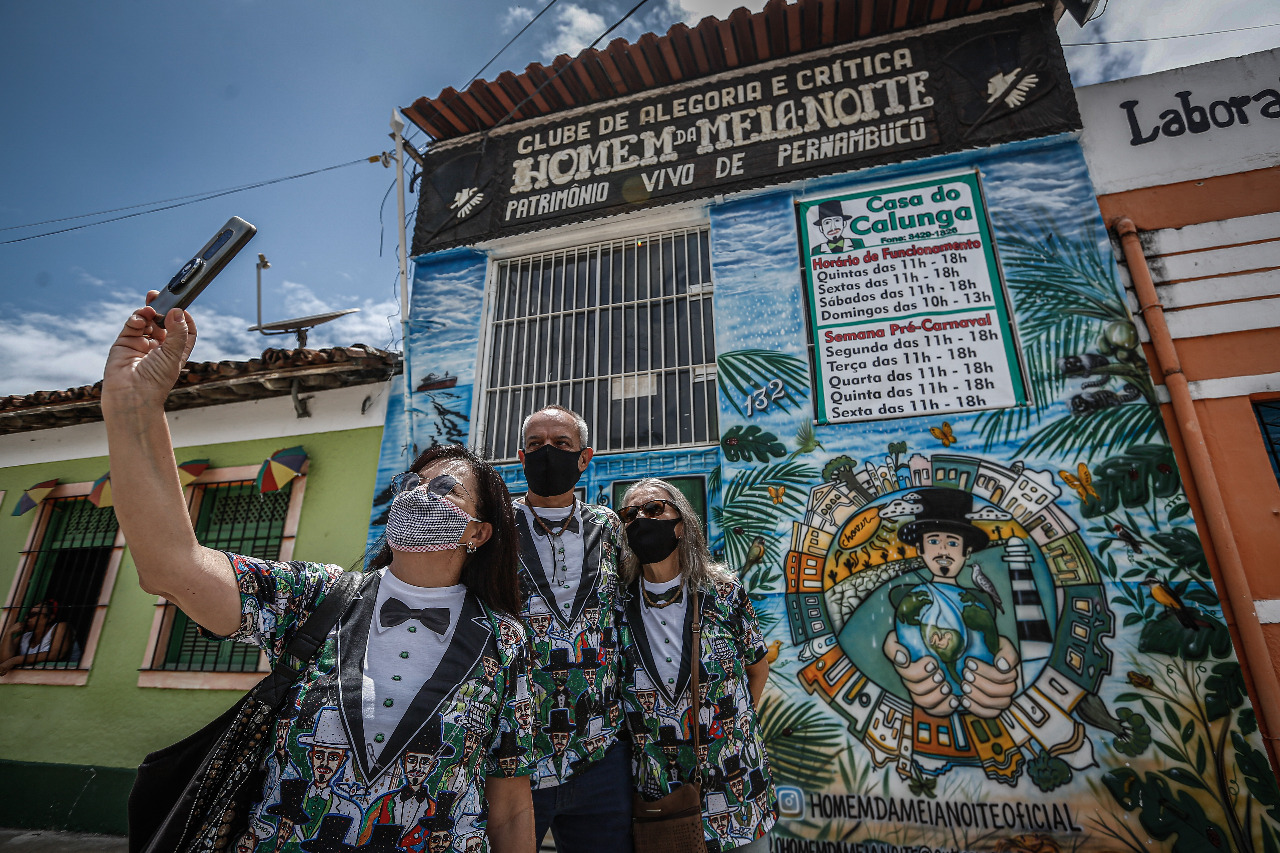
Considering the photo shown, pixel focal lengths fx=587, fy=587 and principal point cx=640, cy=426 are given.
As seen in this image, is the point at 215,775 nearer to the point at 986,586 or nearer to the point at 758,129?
the point at 986,586

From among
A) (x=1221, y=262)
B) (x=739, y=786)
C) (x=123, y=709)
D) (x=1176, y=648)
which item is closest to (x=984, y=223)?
(x=1221, y=262)

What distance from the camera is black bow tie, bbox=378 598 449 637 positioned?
144 cm

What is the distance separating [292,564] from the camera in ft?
4.62

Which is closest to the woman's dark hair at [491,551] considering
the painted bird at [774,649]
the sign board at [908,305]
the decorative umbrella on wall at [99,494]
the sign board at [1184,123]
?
the painted bird at [774,649]

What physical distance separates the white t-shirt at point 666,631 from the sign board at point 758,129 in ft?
12.6

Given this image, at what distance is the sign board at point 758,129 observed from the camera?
4512mm

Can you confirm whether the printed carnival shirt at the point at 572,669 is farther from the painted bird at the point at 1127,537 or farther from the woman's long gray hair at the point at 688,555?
the painted bird at the point at 1127,537

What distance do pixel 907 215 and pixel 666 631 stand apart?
3.83 m

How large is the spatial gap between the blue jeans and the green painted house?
370 centimetres

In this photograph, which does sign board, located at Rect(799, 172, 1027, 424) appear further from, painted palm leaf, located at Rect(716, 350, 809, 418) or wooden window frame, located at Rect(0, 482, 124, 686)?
wooden window frame, located at Rect(0, 482, 124, 686)

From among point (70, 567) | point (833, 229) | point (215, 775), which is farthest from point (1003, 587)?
point (70, 567)

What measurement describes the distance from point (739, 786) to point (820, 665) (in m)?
2.01

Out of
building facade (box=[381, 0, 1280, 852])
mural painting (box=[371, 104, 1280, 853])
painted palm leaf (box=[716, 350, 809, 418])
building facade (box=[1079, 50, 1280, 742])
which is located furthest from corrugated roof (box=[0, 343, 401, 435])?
building facade (box=[1079, 50, 1280, 742])

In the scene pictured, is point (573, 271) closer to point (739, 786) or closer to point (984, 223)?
point (984, 223)
